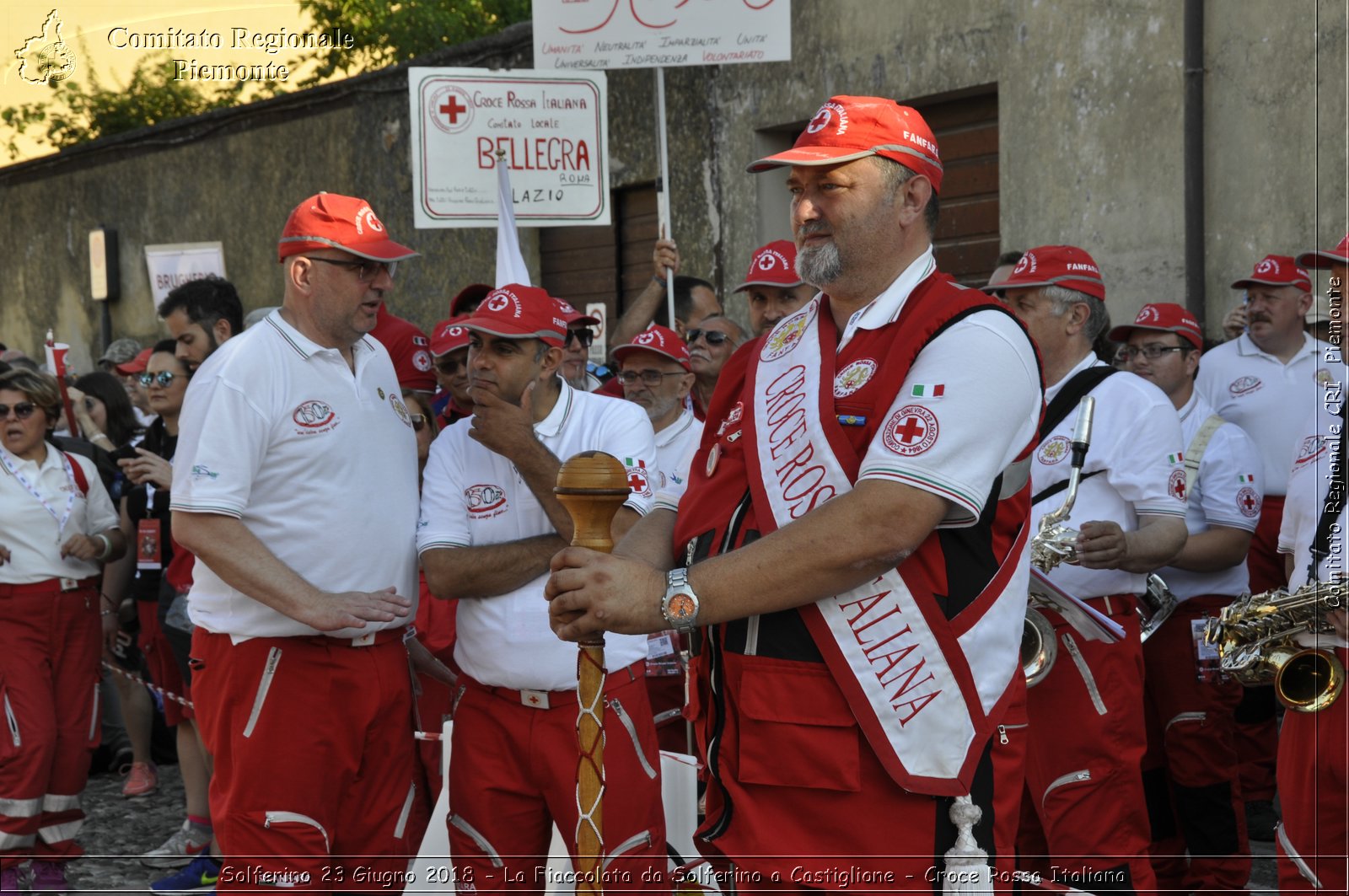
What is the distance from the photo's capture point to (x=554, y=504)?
14.4 ft

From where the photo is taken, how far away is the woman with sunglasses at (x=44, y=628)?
6.58 meters

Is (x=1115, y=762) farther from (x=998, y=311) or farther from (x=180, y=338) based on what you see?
(x=180, y=338)

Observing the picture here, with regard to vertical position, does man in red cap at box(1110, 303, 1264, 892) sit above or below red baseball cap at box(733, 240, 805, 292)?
below

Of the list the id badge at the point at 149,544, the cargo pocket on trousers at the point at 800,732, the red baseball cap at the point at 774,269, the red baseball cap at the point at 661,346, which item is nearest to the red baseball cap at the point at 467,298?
the red baseball cap at the point at 661,346

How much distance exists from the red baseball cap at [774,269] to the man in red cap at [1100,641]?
128 centimetres

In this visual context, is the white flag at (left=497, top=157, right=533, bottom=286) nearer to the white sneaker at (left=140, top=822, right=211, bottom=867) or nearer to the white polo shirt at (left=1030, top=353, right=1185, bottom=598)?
the white polo shirt at (left=1030, top=353, right=1185, bottom=598)

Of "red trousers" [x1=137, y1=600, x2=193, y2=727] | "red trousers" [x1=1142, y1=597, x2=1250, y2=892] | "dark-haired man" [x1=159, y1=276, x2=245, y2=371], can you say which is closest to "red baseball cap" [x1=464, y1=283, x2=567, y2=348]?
"dark-haired man" [x1=159, y1=276, x2=245, y2=371]

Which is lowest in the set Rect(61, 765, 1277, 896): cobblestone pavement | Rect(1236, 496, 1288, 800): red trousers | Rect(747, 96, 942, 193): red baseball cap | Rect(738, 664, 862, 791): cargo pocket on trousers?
Rect(61, 765, 1277, 896): cobblestone pavement

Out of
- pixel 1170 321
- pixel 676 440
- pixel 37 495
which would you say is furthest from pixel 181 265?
pixel 1170 321

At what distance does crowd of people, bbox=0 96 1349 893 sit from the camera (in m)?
2.72

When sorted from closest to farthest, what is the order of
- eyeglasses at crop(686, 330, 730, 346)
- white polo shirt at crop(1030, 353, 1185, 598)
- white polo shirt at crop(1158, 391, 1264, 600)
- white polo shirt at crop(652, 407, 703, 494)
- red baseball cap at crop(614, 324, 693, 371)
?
white polo shirt at crop(1030, 353, 1185, 598) → white polo shirt at crop(1158, 391, 1264, 600) → white polo shirt at crop(652, 407, 703, 494) → red baseball cap at crop(614, 324, 693, 371) → eyeglasses at crop(686, 330, 730, 346)

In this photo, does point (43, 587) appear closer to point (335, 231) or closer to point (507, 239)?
point (507, 239)

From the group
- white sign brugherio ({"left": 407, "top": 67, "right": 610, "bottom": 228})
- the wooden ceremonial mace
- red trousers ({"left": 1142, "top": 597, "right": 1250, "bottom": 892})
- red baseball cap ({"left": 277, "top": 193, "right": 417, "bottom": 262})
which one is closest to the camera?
the wooden ceremonial mace

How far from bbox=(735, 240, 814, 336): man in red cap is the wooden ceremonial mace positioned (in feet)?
11.9
